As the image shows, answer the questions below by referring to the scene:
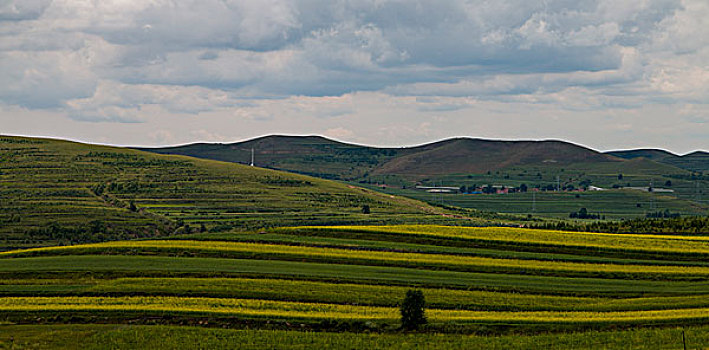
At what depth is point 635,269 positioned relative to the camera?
73562 mm

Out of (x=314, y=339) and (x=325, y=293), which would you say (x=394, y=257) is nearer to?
(x=325, y=293)

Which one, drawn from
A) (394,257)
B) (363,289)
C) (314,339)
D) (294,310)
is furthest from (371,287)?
(314,339)

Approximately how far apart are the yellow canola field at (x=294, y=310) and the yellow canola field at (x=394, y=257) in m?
18.4

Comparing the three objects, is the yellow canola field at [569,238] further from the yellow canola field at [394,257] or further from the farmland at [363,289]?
the yellow canola field at [394,257]

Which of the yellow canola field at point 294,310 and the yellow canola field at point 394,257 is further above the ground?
the yellow canola field at point 394,257

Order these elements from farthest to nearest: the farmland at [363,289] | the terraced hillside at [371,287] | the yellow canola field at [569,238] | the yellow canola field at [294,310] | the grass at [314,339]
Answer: the yellow canola field at [569,238]
the yellow canola field at [294,310]
the terraced hillside at [371,287]
the farmland at [363,289]
the grass at [314,339]

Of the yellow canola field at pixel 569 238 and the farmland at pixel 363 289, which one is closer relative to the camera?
the farmland at pixel 363 289

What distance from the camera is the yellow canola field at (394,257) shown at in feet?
242

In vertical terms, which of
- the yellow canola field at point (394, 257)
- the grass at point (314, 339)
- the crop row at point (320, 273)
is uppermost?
the yellow canola field at point (394, 257)

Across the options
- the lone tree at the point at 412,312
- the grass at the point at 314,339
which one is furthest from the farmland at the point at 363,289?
the lone tree at the point at 412,312

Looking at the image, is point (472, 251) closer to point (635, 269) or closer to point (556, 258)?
point (556, 258)

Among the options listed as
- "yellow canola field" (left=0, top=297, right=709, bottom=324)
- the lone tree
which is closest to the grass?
the lone tree


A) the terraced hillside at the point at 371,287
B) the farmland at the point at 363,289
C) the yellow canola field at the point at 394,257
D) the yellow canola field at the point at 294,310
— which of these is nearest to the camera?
the farmland at the point at 363,289

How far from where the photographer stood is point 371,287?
6512 centimetres
